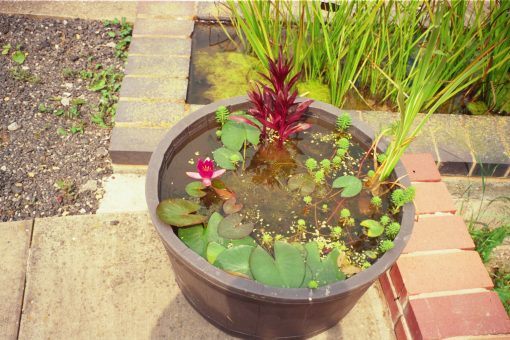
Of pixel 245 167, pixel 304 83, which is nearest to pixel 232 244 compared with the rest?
pixel 245 167

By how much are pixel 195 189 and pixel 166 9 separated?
1.63m

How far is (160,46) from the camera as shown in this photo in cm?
265

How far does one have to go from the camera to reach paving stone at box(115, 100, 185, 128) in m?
2.28

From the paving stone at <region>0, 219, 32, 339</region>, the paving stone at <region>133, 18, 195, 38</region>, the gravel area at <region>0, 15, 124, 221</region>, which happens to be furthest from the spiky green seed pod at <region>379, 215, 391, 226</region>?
the paving stone at <region>133, 18, 195, 38</region>

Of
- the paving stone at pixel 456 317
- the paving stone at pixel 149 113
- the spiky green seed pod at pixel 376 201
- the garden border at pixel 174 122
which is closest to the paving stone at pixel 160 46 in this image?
the garden border at pixel 174 122

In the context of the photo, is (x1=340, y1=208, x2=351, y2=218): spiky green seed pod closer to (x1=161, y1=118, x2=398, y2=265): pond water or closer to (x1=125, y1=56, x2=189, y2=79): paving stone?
(x1=161, y1=118, x2=398, y2=265): pond water

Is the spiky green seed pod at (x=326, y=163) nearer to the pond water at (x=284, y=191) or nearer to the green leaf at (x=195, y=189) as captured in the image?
the pond water at (x=284, y=191)

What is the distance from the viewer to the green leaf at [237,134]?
1843 millimetres

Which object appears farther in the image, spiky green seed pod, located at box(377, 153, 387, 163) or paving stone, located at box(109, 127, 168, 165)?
paving stone, located at box(109, 127, 168, 165)

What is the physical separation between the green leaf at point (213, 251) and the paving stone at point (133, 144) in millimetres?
768

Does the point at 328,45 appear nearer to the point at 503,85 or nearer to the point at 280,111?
the point at 280,111

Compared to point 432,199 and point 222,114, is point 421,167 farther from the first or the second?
point 222,114

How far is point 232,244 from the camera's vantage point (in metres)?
1.60

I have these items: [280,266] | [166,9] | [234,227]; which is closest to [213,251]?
[234,227]
